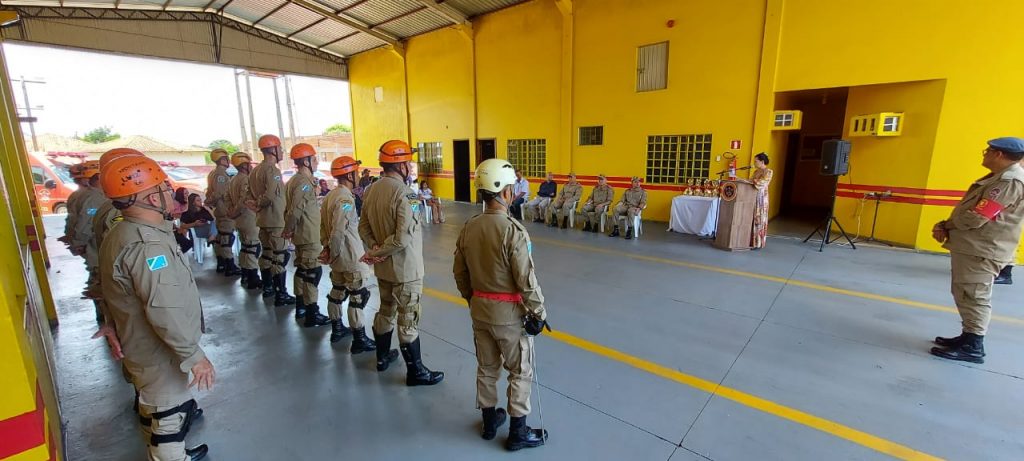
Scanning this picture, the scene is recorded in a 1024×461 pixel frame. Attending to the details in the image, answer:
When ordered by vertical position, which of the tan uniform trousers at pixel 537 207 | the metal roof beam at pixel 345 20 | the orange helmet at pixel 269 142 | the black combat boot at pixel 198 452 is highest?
the metal roof beam at pixel 345 20

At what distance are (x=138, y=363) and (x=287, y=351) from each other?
5.81 ft

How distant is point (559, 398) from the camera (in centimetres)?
278

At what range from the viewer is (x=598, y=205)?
8.27 meters

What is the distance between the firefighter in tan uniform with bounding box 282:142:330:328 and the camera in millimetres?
3816

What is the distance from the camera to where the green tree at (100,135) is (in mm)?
31141

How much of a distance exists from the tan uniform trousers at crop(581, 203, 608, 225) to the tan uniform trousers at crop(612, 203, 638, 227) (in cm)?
34

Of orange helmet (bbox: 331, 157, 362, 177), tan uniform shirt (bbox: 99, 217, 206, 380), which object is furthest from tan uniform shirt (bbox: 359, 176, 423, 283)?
tan uniform shirt (bbox: 99, 217, 206, 380)

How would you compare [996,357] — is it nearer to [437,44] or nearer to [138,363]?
[138,363]

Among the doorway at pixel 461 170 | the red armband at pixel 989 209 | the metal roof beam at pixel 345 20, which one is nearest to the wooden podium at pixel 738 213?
the red armband at pixel 989 209

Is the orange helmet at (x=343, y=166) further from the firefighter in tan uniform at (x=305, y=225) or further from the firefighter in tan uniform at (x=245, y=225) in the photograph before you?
the firefighter in tan uniform at (x=245, y=225)

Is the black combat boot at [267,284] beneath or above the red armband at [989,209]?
beneath

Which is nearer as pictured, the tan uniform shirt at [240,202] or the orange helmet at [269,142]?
the orange helmet at [269,142]

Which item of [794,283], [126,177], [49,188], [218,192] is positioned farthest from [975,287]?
[49,188]

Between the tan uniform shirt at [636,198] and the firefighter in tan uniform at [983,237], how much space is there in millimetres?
4599
